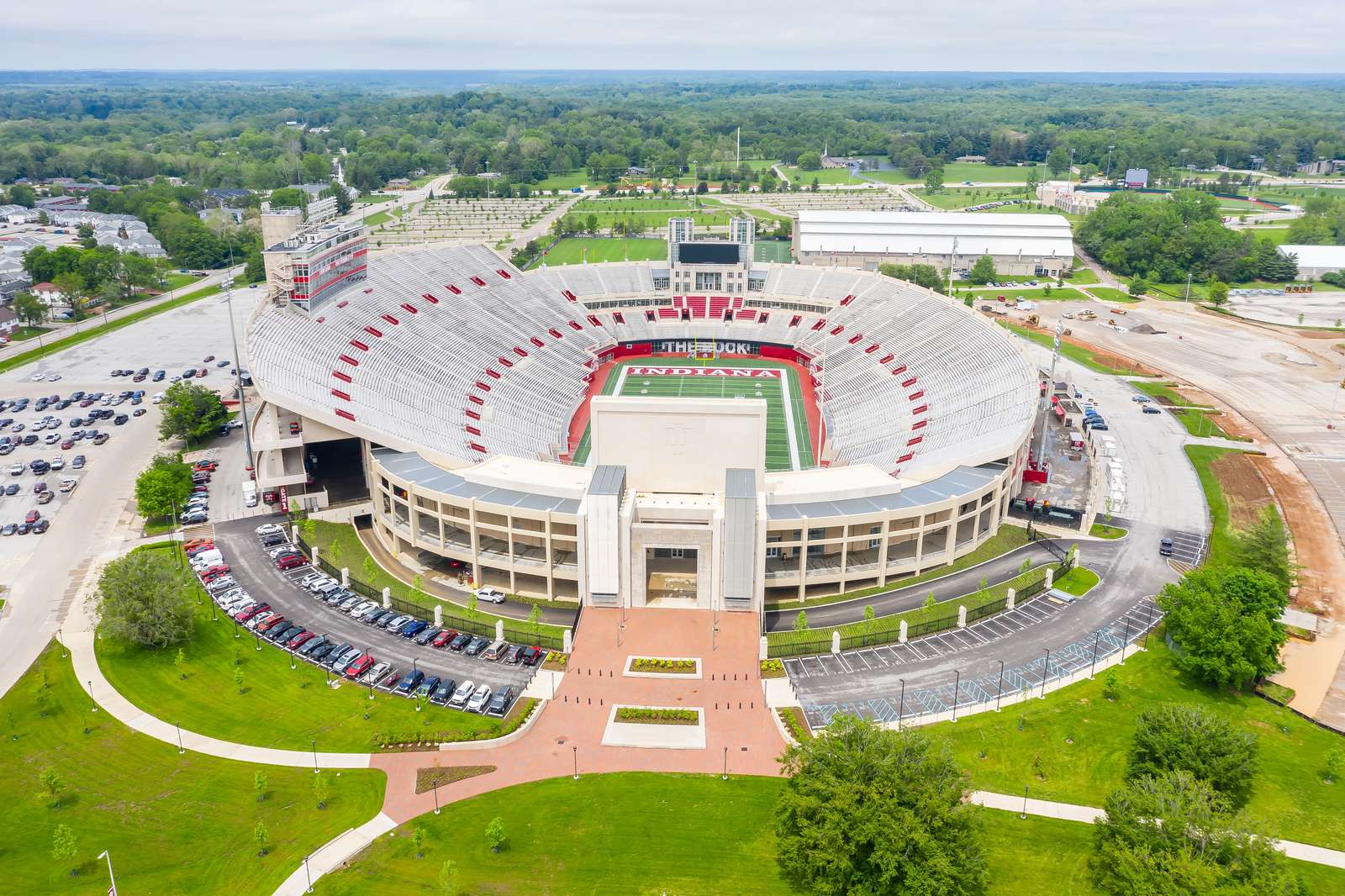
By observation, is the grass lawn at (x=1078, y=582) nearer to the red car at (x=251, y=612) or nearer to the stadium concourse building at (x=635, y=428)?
the stadium concourse building at (x=635, y=428)

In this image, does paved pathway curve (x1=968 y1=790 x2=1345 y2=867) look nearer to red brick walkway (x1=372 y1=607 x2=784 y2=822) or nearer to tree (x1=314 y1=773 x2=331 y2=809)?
red brick walkway (x1=372 y1=607 x2=784 y2=822)

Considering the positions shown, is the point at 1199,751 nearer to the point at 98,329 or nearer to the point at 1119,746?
the point at 1119,746

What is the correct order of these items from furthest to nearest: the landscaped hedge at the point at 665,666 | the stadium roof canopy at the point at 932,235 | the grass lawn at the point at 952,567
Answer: the stadium roof canopy at the point at 932,235
the grass lawn at the point at 952,567
the landscaped hedge at the point at 665,666

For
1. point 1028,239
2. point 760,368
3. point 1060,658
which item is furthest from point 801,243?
point 1060,658

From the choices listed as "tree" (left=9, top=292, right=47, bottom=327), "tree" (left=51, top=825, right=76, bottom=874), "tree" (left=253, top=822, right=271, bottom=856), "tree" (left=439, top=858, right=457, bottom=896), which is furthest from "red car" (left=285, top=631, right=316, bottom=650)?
"tree" (left=9, top=292, right=47, bottom=327)

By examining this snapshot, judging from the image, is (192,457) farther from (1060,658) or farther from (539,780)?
(1060,658)

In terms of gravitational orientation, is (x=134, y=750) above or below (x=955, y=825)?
below

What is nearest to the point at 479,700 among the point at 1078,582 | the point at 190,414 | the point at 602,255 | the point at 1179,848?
the point at 1179,848

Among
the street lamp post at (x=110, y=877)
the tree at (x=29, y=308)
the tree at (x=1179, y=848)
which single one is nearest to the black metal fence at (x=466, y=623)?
the street lamp post at (x=110, y=877)
